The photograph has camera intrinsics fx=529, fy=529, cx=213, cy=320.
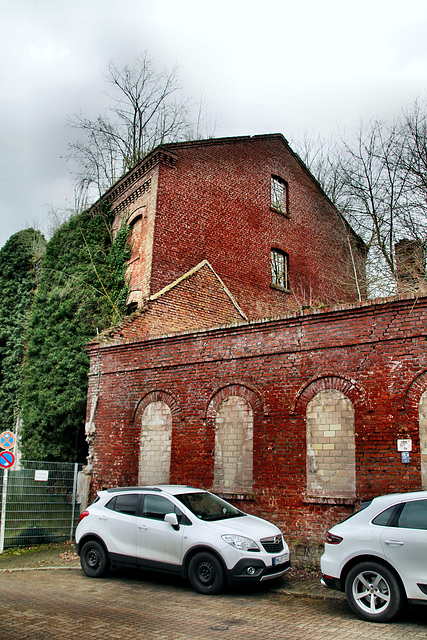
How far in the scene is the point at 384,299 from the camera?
32.6ft

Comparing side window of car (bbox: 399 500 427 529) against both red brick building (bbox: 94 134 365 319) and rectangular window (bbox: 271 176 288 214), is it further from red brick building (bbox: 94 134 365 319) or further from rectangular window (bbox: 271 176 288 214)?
rectangular window (bbox: 271 176 288 214)

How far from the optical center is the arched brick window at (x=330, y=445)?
10109mm

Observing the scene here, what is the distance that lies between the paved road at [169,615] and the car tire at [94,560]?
0.32 meters

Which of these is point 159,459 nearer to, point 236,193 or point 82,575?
point 82,575

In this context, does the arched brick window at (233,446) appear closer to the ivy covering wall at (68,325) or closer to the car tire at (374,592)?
the car tire at (374,592)

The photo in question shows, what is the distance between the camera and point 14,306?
24.5 m

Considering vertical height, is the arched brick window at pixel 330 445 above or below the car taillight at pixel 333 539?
above

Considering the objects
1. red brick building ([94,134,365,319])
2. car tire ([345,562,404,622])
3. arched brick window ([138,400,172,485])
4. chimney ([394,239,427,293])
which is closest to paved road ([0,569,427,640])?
car tire ([345,562,404,622])

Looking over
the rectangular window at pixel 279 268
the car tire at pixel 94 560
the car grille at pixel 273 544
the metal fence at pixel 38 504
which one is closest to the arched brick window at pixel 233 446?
the car grille at pixel 273 544

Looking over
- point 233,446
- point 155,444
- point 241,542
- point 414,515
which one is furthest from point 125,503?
point 414,515

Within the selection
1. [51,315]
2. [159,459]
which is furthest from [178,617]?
[51,315]

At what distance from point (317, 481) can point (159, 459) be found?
173 inches

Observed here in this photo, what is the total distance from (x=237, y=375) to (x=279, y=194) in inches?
529

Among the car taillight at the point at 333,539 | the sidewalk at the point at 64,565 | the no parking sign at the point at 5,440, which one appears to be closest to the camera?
the car taillight at the point at 333,539
